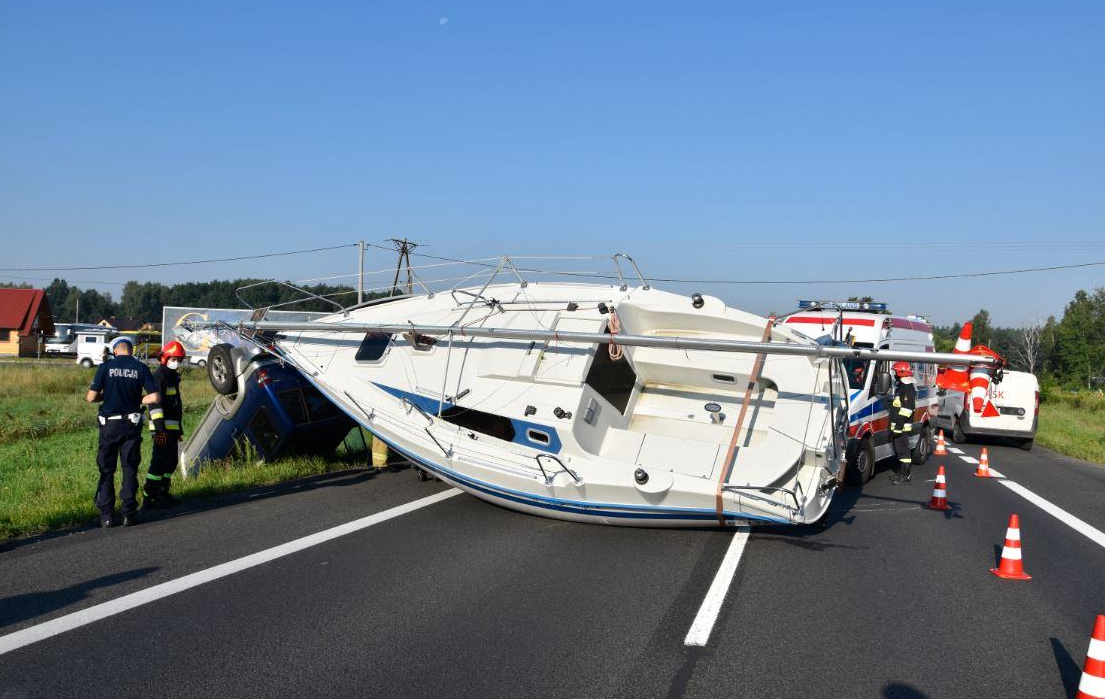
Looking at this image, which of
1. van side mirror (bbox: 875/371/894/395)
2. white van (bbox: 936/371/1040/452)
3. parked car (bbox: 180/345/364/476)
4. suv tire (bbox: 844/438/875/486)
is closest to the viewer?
parked car (bbox: 180/345/364/476)

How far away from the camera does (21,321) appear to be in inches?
2346

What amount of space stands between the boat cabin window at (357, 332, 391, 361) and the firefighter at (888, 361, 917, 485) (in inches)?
311

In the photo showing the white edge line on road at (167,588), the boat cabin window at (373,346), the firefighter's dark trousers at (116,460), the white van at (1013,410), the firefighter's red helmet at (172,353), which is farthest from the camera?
the white van at (1013,410)

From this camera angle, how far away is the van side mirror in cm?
1303

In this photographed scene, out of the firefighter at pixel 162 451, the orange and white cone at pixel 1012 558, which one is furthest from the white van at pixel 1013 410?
the firefighter at pixel 162 451

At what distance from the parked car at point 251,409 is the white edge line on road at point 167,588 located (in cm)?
327

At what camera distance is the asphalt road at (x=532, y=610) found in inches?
190

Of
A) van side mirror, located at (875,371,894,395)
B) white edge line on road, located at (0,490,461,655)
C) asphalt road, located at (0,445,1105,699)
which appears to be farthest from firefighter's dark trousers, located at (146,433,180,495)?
van side mirror, located at (875,371,894,395)

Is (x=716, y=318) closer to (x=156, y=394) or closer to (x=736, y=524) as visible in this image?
(x=736, y=524)

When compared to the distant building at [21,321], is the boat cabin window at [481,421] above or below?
above

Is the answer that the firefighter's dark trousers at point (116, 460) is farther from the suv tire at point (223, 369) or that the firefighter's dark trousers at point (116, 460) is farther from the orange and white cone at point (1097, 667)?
the orange and white cone at point (1097, 667)

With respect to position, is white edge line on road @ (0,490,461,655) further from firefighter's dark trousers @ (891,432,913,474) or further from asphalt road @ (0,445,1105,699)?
firefighter's dark trousers @ (891,432,913,474)

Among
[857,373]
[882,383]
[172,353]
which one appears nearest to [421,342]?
[172,353]

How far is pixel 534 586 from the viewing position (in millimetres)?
6652
